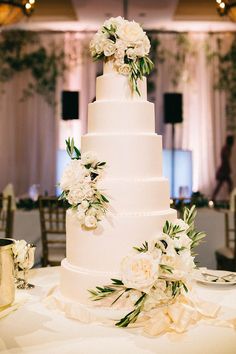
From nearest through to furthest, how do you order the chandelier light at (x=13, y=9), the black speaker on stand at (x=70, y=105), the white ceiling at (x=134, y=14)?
the chandelier light at (x=13, y=9) → the black speaker on stand at (x=70, y=105) → the white ceiling at (x=134, y=14)

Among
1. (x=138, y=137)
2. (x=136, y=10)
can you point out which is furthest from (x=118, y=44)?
(x=136, y=10)

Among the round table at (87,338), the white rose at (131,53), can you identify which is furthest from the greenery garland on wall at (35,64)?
the round table at (87,338)

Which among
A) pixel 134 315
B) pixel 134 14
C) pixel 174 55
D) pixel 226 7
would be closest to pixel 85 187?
pixel 134 315

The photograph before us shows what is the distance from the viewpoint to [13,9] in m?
5.10

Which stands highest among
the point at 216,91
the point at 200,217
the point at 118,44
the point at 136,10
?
the point at 136,10

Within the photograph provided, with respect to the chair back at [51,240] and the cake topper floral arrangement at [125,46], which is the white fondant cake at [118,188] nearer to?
the cake topper floral arrangement at [125,46]

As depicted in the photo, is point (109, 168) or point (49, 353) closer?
point (49, 353)

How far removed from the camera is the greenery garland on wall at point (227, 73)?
431 inches

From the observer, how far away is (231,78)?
11.0 m

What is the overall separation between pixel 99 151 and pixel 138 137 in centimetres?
17

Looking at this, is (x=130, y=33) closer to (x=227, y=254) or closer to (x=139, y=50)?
(x=139, y=50)

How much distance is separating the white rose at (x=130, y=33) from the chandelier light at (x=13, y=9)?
3065 mm

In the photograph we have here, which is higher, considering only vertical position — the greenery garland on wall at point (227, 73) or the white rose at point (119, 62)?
the greenery garland on wall at point (227, 73)

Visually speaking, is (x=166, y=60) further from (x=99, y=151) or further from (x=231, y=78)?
(x=99, y=151)
